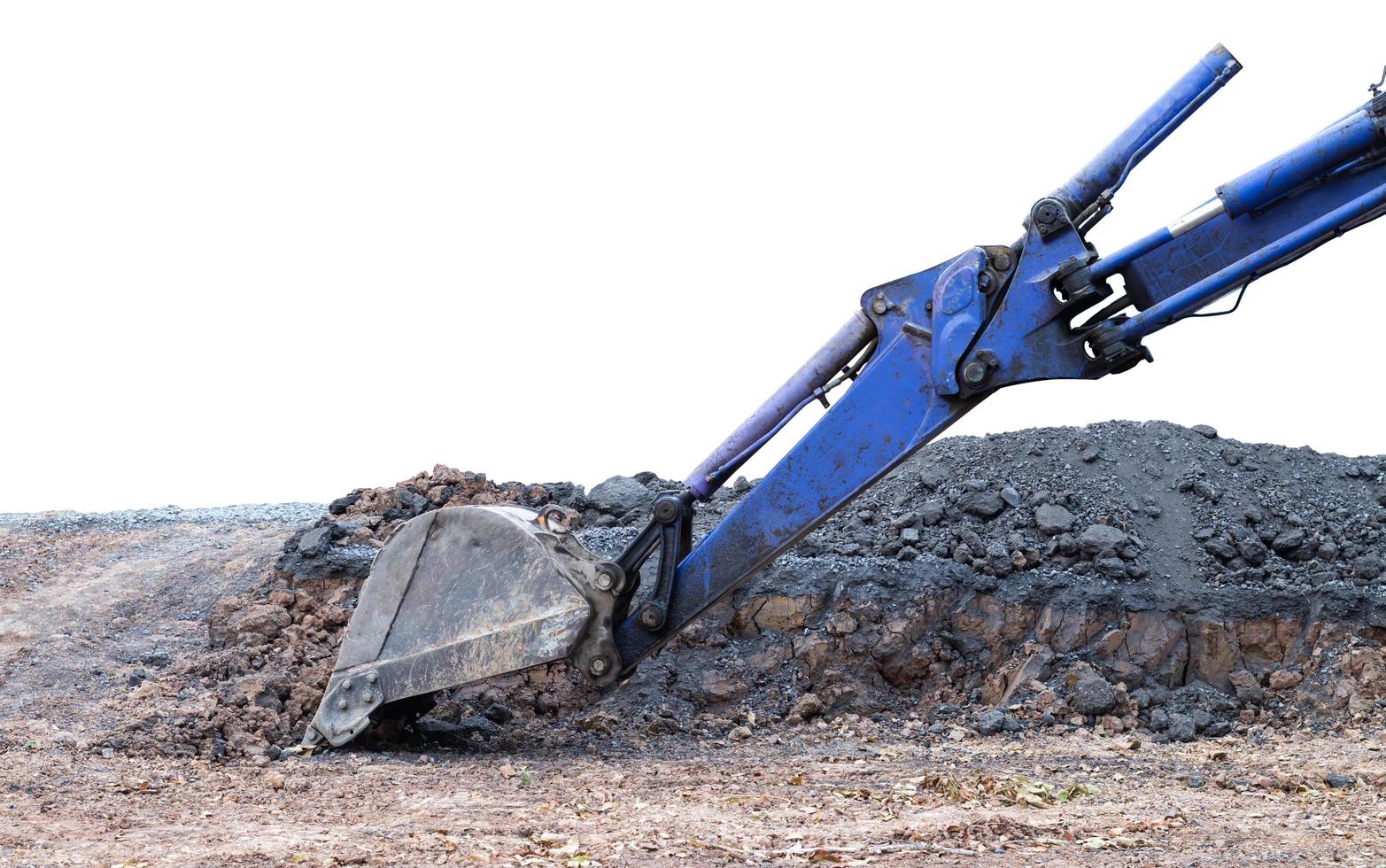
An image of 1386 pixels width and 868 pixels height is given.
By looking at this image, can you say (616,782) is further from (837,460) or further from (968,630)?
(968,630)

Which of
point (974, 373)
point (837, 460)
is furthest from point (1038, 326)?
point (837, 460)

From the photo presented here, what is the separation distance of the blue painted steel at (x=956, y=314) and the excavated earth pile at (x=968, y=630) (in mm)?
2497

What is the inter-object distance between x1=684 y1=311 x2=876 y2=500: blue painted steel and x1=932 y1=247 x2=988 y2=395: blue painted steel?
363mm

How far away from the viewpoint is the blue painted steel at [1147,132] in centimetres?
610

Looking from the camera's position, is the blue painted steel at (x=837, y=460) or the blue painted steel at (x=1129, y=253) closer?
the blue painted steel at (x=1129, y=253)

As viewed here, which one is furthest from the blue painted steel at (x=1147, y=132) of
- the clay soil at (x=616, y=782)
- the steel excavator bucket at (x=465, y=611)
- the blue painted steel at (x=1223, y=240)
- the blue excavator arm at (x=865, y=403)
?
the steel excavator bucket at (x=465, y=611)

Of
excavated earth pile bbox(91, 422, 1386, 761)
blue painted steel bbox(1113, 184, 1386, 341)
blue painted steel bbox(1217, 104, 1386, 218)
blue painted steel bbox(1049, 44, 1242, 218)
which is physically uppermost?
blue painted steel bbox(1049, 44, 1242, 218)

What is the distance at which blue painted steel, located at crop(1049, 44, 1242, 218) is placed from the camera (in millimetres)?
6098

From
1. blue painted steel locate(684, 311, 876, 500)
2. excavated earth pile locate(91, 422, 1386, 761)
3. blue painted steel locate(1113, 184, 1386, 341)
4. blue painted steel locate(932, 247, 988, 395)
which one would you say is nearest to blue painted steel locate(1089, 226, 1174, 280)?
blue painted steel locate(1113, 184, 1386, 341)

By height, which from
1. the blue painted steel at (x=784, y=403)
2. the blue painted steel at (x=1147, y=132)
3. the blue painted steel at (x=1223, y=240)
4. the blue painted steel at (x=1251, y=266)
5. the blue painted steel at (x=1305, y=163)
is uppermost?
the blue painted steel at (x=1147, y=132)

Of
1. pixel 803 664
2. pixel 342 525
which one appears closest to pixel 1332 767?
pixel 803 664

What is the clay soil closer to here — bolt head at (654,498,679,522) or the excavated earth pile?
the excavated earth pile

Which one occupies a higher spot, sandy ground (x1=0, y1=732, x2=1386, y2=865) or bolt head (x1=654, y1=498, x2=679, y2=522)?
bolt head (x1=654, y1=498, x2=679, y2=522)

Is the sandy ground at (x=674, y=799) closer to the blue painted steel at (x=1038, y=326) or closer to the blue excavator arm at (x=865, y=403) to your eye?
the blue excavator arm at (x=865, y=403)
